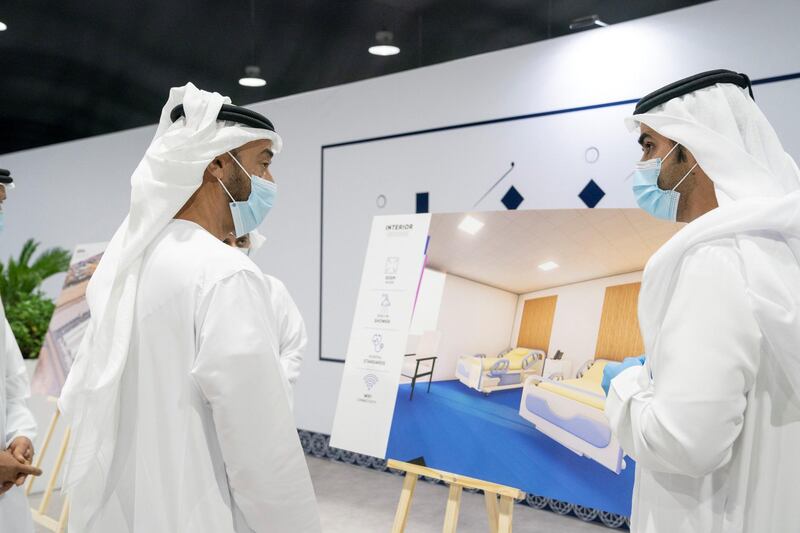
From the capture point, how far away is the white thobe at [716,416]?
1345 millimetres

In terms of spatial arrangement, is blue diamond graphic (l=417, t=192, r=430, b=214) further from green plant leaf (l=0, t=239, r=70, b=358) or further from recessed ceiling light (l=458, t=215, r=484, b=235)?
green plant leaf (l=0, t=239, r=70, b=358)

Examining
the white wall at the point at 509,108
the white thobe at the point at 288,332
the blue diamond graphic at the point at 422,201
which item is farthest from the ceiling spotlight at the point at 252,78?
the white thobe at the point at 288,332

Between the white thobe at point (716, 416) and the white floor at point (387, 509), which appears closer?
the white thobe at point (716, 416)

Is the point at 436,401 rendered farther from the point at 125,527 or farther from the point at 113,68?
the point at 113,68

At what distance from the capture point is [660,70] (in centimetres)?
407

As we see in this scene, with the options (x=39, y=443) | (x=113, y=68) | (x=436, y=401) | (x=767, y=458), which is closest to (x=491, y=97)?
(x=436, y=401)

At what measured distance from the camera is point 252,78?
552 centimetres

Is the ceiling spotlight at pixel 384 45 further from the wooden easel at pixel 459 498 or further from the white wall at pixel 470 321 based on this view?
the wooden easel at pixel 459 498

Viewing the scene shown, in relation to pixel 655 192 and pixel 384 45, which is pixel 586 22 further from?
pixel 655 192

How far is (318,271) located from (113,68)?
2443 millimetres

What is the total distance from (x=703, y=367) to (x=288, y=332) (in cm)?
263

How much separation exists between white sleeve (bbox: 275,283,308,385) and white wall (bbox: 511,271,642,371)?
53.6 inches

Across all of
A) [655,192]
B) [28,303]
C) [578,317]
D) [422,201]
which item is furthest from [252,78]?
[655,192]

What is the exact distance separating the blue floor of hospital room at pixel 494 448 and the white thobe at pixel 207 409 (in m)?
1.32
